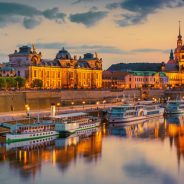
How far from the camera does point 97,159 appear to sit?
1644 inches

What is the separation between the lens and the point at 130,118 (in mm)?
70500

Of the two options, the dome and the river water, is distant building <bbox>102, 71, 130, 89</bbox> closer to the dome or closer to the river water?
the dome

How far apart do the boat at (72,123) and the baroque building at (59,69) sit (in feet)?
200

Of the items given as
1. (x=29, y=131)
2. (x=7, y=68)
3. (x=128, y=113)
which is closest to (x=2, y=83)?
(x=7, y=68)

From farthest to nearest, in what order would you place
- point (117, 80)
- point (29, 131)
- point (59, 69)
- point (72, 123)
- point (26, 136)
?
point (117, 80) < point (59, 69) < point (72, 123) < point (29, 131) < point (26, 136)

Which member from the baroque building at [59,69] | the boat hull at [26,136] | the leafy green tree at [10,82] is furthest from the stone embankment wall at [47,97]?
the boat hull at [26,136]

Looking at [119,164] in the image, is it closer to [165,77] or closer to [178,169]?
[178,169]

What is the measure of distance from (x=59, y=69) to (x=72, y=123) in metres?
79.3

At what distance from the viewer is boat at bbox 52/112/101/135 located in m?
54.2

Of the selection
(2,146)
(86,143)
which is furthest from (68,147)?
(2,146)

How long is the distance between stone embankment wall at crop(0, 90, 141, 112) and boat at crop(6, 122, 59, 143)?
24.6 m

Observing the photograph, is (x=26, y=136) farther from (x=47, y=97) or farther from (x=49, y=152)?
(x=47, y=97)

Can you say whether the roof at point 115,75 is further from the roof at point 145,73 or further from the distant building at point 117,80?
the roof at point 145,73

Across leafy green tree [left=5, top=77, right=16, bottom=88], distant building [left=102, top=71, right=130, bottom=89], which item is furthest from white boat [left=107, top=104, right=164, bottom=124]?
distant building [left=102, top=71, right=130, bottom=89]
